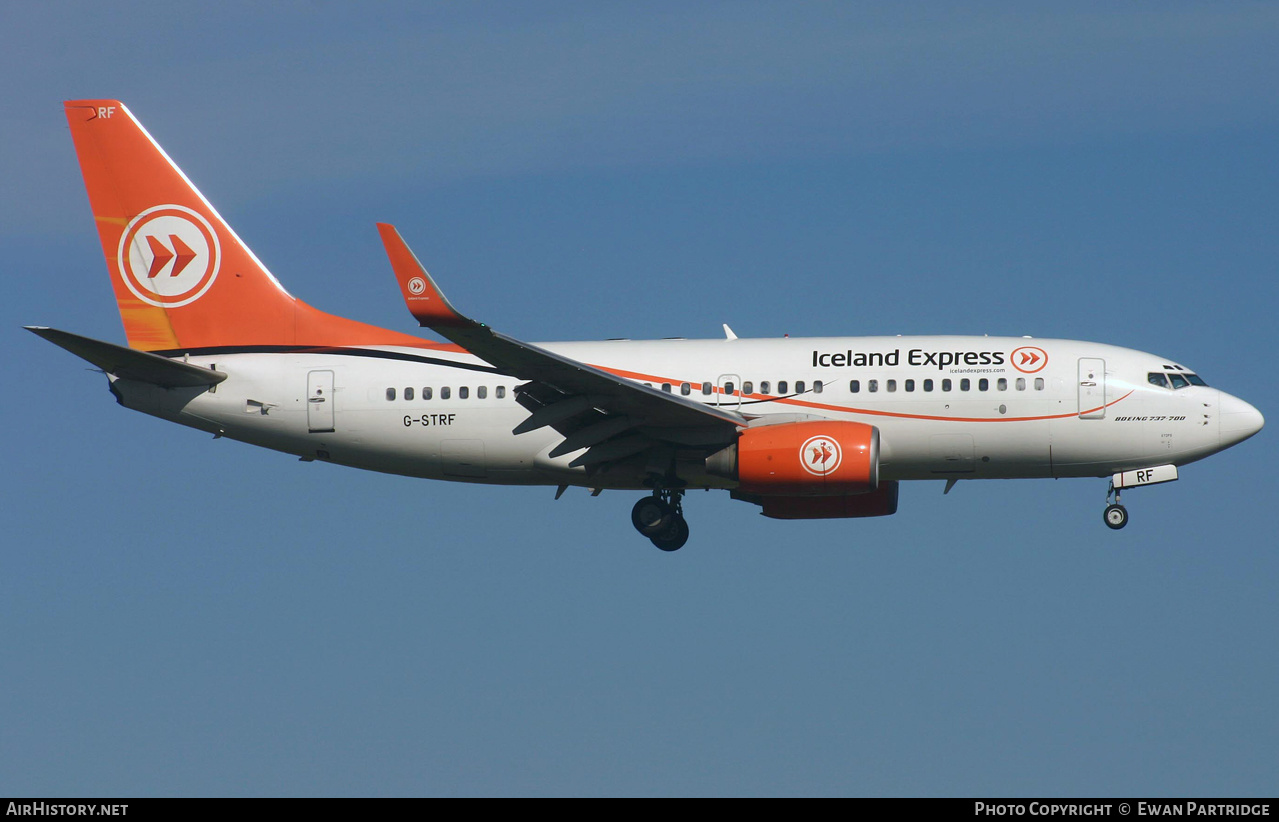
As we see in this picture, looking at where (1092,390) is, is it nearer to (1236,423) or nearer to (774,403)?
(1236,423)

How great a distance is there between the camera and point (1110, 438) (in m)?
35.4

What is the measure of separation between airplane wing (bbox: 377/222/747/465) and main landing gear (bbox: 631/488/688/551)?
162cm

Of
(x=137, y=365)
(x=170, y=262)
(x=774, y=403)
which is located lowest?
(x=774, y=403)

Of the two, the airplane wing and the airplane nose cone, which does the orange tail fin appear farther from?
the airplane nose cone

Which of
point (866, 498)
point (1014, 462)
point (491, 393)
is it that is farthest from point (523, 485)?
point (1014, 462)

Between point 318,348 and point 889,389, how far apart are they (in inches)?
555

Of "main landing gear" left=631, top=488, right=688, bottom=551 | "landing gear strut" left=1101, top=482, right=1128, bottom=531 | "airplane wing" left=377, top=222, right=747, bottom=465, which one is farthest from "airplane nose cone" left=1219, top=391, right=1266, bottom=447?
"main landing gear" left=631, top=488, right=688, bottom=551

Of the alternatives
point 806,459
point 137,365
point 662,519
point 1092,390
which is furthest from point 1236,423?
point 137,365

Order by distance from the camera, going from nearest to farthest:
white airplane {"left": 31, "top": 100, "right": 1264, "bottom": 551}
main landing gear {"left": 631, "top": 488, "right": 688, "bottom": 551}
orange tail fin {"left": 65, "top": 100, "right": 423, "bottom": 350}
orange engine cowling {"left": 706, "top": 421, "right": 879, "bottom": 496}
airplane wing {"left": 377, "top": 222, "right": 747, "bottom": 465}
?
airplane wing {"left": 377, "top": 222, "right": 747, "bottom": 465} → orange engine cowling {"left": 706, "top": 421, "right": 879, "bottom": 496} → white airplane {"left": 31, "top": 100, "right": 1264, "bottom": 551} → main landing gear {"left": 631, "top": 488, "right": 688, "bottom": 551} → orange tail fin {"left": 65, "top": 100, "right": 423, "bottom": 350}

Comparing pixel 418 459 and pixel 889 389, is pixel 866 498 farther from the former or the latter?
pixel 418 459

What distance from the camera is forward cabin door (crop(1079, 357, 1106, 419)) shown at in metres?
35.3

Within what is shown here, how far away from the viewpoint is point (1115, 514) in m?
36.0

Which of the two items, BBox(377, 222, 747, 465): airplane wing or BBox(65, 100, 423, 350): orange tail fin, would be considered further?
BBox(65, 100, 423, 350): orange tail fin

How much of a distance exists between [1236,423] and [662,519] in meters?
13.5
